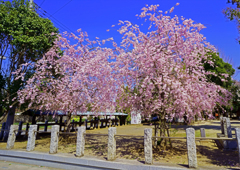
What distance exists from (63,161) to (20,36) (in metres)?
9.19

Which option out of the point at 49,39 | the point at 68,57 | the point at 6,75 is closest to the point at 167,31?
the point at 68,57

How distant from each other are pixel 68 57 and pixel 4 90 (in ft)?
21.9

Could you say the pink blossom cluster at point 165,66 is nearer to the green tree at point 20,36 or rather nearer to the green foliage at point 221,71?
the green tree at point 20,36

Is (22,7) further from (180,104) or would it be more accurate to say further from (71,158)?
(180,104)

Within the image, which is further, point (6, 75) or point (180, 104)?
point (6, 75)

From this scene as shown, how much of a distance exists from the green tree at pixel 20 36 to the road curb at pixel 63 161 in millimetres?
4429

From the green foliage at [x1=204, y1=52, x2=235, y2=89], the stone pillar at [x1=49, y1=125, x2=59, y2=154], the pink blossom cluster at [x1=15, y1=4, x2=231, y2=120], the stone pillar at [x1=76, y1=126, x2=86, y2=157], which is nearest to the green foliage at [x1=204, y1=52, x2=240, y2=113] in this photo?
the green foliage at [x1=204, y1=52, x2=235, y2=89]

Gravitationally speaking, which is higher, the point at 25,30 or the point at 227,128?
the point at 25,30

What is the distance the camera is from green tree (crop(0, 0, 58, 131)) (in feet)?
36.7

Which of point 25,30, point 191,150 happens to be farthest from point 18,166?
point 25,30

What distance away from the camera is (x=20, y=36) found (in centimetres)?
1109

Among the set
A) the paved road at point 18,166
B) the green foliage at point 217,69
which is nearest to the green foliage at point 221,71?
the green foliage at point 217,69

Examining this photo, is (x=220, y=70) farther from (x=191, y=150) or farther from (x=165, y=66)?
(x=191, y=150)

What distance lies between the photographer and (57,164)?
A: 7.24m
